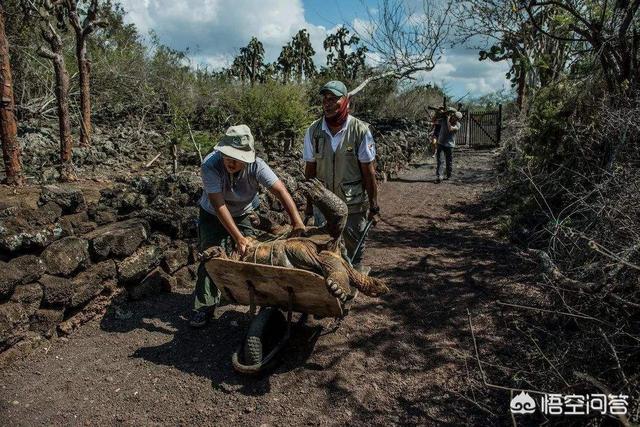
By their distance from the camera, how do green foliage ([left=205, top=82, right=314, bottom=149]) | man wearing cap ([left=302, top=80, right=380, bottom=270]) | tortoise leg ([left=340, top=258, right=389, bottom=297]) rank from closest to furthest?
tortoise leg ([left=340, top=258, right=389, bottom=297])
man wearing cap ([left=302, top=80, right=380, bottom=270])
green foliage ([left=205, top=82, right=314, bottom=149])

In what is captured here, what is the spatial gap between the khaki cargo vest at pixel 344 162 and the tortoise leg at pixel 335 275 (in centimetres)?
103

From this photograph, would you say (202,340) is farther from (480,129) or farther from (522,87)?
(480,129)

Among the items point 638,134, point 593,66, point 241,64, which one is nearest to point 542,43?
point 593,66

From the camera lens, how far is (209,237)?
4020 millimetres

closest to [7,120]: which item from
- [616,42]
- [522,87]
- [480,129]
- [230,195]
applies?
[230,195]

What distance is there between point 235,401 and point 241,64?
77.8 ft

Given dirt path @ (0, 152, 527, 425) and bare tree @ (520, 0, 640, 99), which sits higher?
bare tree @ (520, 0, 640, 99)

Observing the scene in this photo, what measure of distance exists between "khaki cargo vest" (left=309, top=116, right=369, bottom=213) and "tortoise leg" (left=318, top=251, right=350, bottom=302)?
103 centimetres

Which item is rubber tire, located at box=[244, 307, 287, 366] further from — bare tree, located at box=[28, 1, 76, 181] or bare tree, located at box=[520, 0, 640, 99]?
bare tree, located at box=[28, 1, 76, 181]

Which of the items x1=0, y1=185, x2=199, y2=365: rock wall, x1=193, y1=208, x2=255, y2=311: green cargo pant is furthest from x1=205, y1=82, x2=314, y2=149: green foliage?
x1=193, y1=208, x2=255, y2=311: green cargo pant

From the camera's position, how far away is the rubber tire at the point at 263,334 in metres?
3.27

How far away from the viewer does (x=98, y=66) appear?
45.4 feet

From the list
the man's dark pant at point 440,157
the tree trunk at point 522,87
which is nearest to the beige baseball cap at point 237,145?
the man's dark pant at point 440,157

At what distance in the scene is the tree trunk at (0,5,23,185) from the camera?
18.9 feet
